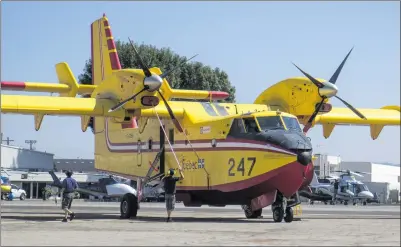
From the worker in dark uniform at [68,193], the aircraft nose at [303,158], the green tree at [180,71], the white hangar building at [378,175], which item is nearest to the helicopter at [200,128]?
the aircraft nose at [303,158]

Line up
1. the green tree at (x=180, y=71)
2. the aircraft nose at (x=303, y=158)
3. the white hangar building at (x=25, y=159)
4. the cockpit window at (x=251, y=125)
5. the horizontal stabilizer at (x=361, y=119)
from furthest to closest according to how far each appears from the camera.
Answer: the white hangar building at (x=25, y=159), the green tree at (x=180, y=71), the horizontal stabilizer at (x=361, y=119), the cockpit window at (x=251, y=125), the aircraft nose at (x=303, y=158)

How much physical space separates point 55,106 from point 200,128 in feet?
15.6

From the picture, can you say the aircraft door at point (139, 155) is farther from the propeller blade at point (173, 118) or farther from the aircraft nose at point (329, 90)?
the aircraft nose at point (329, 90)

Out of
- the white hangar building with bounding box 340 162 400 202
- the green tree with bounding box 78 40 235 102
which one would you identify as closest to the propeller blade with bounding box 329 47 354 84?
the green tree with bounding box 78 40 235 102

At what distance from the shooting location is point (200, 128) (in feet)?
77.1

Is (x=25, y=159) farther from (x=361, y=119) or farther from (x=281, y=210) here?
(x=281, y=210)

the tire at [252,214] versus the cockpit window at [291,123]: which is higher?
the cockpit window at [291,123]

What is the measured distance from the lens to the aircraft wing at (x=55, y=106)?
21.7m

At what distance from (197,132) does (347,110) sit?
24.9 ft

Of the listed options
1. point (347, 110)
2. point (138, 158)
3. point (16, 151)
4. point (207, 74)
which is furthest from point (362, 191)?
point (16, 151)

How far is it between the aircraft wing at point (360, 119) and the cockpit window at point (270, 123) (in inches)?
232

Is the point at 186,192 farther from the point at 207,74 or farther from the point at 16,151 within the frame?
the point at 16,151

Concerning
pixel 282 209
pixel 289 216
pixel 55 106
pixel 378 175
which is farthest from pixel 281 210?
pixel 378 175

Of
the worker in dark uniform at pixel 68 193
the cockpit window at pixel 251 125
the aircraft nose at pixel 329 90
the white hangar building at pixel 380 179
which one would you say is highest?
the aircraft nose at pixel 329 90
